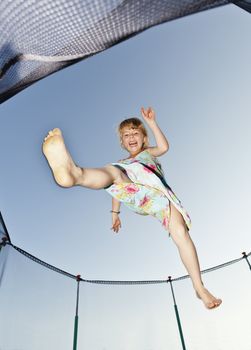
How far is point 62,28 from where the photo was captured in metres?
0.87

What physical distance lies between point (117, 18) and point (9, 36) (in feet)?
1.12

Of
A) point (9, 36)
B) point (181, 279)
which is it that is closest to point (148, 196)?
point (9, 36)

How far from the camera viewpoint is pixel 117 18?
3.04 ft

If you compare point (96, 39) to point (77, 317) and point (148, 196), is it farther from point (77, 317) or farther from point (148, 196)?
point (77, 317)

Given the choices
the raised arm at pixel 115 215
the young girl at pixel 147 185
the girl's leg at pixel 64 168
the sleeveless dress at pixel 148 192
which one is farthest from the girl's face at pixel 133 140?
the girl's leg at pixel 64 168

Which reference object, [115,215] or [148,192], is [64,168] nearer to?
[148,192]

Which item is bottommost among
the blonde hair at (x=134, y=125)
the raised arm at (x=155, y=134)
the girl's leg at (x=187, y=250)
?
the girl's leg at (x=187, y=250)

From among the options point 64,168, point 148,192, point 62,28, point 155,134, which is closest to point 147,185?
point 148,192

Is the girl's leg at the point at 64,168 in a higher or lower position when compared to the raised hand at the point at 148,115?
lower

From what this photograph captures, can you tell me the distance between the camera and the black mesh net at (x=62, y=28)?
2.49ft

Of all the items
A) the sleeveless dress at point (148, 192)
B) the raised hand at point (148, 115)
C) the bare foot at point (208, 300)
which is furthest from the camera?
the raised hand at point (148, 115)

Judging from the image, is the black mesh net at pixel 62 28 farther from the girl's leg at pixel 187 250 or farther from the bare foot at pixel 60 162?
the girl's leg at pixel 187 250

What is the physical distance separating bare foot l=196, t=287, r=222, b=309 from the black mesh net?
1170 mm

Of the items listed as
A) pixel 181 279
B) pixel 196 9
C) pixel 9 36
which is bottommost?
pixel 9 36
